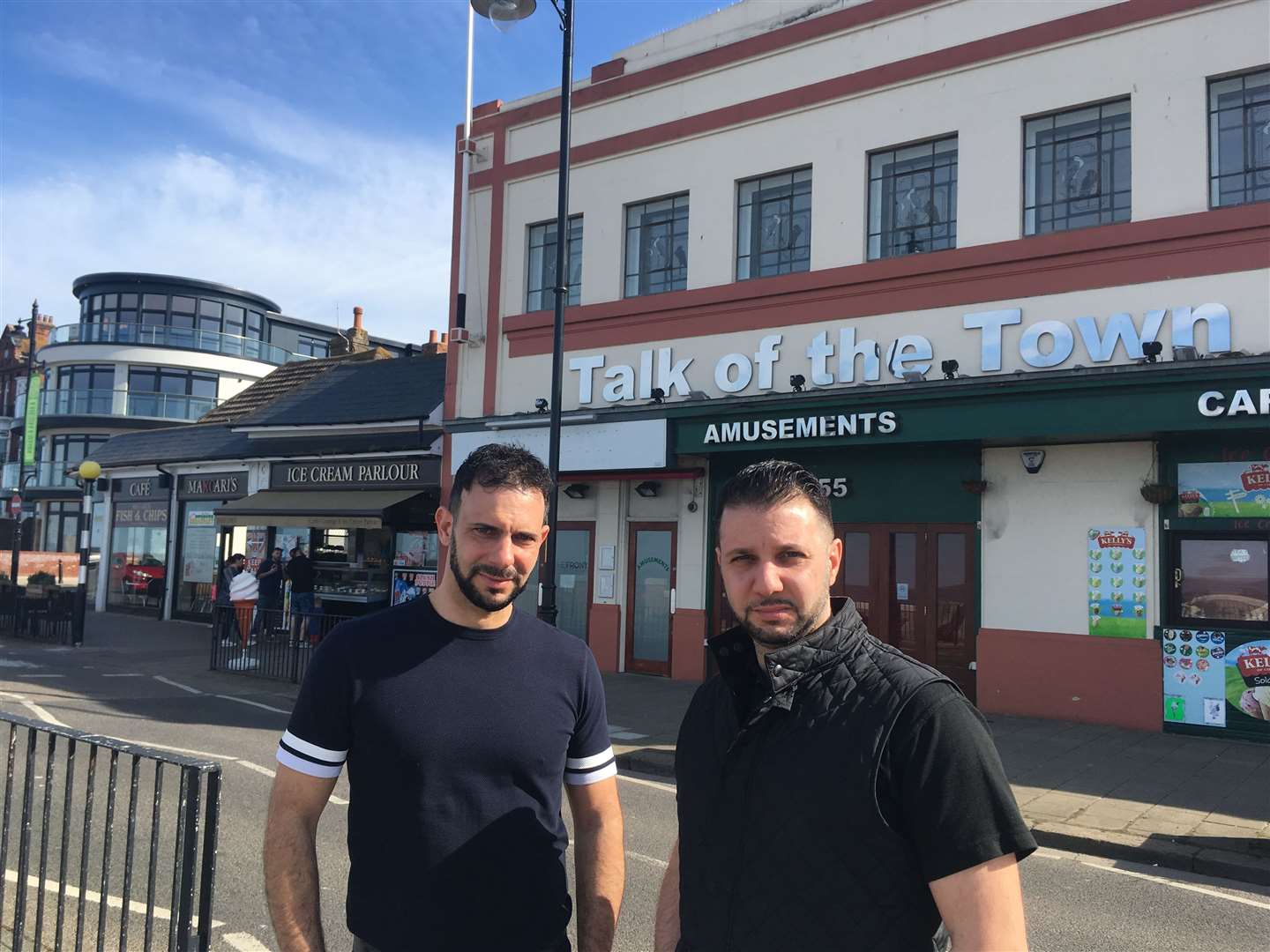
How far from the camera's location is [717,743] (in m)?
2.18

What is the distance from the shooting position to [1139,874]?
6406 mm

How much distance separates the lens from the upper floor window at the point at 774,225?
538 inches

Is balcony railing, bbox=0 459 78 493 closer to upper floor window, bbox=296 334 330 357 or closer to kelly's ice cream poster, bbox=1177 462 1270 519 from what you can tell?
upper floor window, bbox=296 334 330 357

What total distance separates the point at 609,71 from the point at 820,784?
51.0ft

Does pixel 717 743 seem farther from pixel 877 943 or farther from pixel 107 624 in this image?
pixel 107 624

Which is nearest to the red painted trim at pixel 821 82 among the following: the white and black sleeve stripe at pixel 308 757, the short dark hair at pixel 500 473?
the short dark hair at pixel 500 473

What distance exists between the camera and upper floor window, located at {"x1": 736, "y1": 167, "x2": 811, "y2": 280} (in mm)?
13672

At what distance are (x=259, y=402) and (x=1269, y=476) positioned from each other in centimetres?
2019

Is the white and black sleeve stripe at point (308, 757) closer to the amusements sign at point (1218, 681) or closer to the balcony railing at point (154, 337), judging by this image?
the amusements sign at point (1218, 681)

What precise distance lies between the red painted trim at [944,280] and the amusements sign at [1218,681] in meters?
3.85

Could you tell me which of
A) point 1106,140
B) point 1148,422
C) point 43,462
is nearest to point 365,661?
point 1148,422

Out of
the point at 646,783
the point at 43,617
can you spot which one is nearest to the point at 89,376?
the point at 43,617

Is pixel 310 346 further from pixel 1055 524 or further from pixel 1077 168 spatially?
pixel 1055 524

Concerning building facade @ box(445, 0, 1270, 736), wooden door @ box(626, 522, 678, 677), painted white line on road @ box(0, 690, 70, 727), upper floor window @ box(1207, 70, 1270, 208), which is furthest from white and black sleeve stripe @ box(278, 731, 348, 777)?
wooden door @ box(626, 522, 678, 677)
